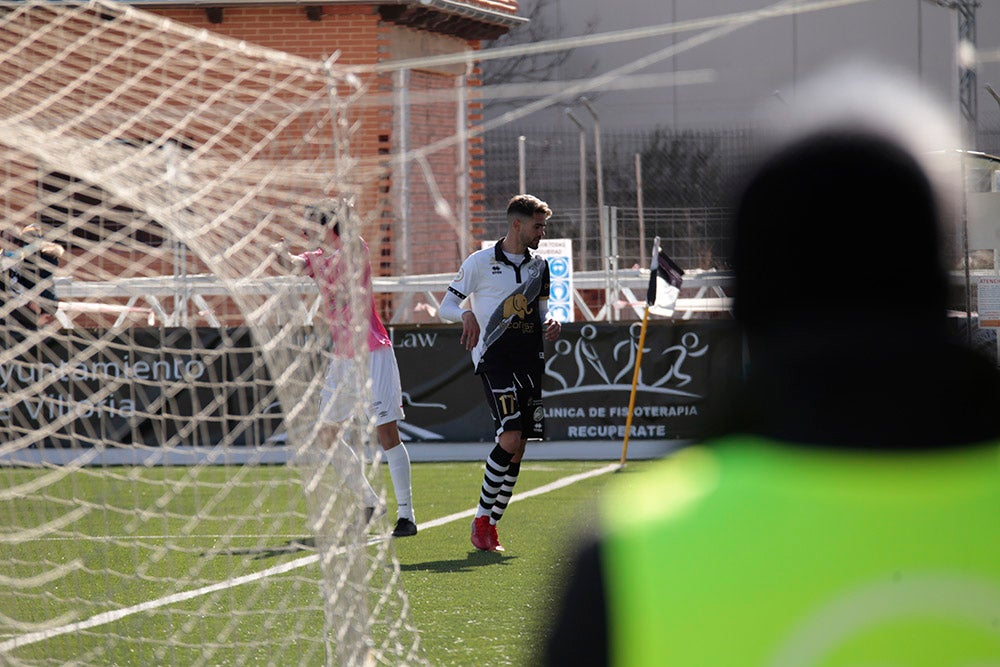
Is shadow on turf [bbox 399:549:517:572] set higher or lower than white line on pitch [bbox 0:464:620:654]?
lower

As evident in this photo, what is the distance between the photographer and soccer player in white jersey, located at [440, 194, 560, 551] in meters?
7.62

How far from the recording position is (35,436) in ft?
17.0

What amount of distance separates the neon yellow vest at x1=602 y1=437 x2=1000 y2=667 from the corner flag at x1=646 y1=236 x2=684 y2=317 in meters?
10.9

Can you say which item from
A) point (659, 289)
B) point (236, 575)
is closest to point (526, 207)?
point (236, 575)

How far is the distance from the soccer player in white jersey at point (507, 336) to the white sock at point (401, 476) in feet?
1.75

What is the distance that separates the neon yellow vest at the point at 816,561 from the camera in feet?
3.49

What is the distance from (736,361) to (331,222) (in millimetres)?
3466

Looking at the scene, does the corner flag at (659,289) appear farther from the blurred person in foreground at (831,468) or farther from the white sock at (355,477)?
the blurred person in foreground at (831,468)

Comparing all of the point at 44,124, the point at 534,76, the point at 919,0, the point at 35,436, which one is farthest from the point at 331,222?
the point at 534,76

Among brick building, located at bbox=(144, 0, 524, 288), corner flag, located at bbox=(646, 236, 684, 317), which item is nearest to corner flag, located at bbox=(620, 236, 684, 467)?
corner flag, located at bbox=(646, 236, 684, 317)

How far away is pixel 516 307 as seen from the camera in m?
7.79

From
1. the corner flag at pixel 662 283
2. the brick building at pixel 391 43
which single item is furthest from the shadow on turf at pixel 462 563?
the brick building at pixel 391 43

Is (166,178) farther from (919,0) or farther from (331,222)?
(919,0)

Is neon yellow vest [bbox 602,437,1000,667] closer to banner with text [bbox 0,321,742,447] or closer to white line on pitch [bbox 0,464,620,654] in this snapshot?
white line on pitch [bbox 0,464,620,654]
